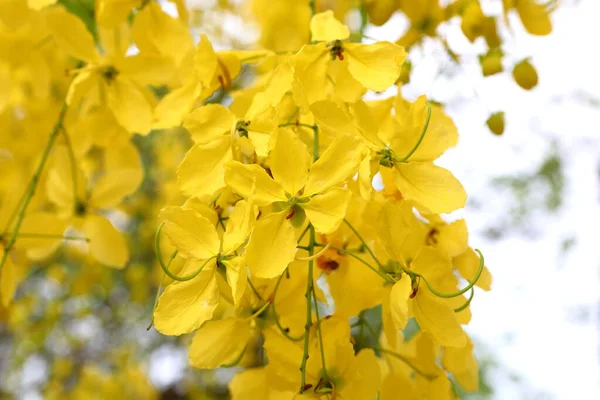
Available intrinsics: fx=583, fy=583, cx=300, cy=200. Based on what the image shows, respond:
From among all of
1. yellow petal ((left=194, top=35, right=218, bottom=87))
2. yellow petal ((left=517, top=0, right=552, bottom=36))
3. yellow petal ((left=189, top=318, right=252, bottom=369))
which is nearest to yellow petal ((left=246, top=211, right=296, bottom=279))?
yellow petal ((left=189, top=318, right=252, bottom=369))

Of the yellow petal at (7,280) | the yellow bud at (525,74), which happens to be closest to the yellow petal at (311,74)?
the yellow bud at (525,74)

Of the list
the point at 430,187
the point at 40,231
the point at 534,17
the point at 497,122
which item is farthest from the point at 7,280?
the point at 534,17

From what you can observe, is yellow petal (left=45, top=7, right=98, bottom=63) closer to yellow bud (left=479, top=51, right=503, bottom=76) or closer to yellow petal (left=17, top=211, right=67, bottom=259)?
yellow petal (left=17, top=211, right=67, bottom=259)

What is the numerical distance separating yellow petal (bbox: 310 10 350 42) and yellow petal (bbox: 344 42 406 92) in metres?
0.01

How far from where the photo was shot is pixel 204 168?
52cm

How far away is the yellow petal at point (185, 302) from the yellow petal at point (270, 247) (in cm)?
4

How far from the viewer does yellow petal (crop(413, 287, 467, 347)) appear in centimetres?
50

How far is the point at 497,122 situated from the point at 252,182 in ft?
1.39

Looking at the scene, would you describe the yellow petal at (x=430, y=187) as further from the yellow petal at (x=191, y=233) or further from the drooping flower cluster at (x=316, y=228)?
the yellow petal at (x=191, y=233)

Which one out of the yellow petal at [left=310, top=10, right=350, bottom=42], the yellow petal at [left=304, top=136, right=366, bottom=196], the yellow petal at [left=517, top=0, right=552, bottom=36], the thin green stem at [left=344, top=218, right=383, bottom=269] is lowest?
the thin green stem at [left=344, top=218, right=383, bottom=269]

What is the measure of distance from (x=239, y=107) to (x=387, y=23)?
0.30m

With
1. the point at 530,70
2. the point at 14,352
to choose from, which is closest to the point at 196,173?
the point at 530,70

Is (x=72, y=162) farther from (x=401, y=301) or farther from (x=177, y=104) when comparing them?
(x=401, y=301)

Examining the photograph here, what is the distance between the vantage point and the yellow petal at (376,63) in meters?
0.52
